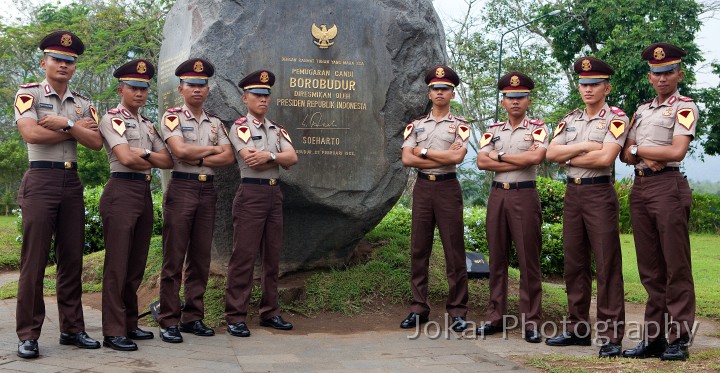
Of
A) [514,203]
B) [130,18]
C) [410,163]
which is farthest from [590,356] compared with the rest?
[130,18]

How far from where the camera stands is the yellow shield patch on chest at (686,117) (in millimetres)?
4832

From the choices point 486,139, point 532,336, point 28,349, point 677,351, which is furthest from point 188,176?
point 677,351

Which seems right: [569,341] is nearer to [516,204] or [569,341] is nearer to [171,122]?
[516,204]

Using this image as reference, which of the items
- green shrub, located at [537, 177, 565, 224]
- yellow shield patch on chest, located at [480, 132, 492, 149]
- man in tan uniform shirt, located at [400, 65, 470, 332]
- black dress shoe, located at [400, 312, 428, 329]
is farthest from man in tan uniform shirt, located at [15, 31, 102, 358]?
green shrub, located at [537, 177, 565, 224]

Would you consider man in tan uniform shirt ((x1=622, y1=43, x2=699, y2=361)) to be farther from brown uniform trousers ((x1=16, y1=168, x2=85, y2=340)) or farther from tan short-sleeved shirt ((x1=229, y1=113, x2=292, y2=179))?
brown uniform trousers ((x1=16, y1=168, x2=85, y2=340))

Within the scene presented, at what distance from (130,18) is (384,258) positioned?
16.7m

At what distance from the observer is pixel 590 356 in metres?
4.91

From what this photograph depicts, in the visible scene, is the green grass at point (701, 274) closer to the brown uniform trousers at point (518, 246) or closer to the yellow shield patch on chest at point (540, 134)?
the brown uniform trousers at point (518, 246)

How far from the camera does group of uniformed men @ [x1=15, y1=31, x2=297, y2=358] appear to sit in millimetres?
4762

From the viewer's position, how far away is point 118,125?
5117 millimetres

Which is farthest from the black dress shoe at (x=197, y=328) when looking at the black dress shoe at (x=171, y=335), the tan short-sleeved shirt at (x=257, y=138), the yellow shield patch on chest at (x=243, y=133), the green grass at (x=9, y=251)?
the green grass at (x=9, y=251)

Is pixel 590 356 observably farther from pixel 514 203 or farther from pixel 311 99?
pixel 311 99

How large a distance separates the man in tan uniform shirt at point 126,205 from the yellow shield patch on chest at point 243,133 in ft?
1.97
